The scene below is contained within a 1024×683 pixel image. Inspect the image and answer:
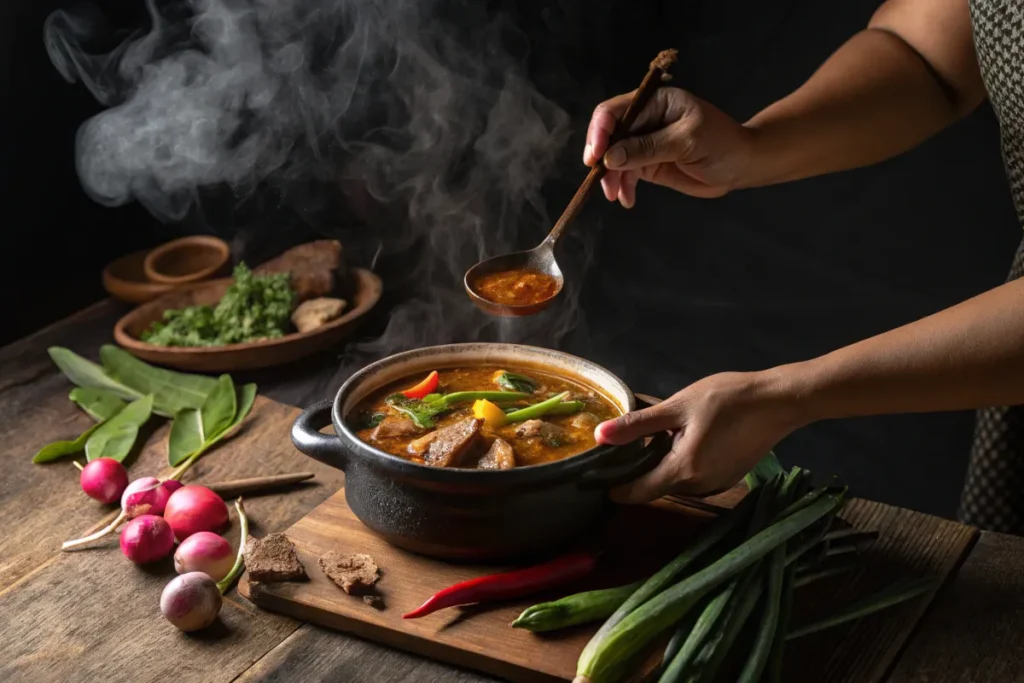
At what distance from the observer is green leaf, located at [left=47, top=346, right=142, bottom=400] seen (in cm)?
275

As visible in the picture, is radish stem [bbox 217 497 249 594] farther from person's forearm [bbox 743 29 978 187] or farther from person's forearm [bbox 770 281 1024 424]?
person's forearm [bbox 743 29 978 187]

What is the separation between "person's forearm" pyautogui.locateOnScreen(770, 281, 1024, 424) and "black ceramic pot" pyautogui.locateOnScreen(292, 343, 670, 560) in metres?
0.32

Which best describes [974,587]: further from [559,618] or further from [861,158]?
[861,158]

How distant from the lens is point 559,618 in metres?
1.67

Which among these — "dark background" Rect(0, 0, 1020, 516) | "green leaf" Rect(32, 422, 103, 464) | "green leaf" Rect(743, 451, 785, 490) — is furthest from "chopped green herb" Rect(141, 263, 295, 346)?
"green leaf" Rect(743, 451, 785, 490)

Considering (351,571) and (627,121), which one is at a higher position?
(627,121)

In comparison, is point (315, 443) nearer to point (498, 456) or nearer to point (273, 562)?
point (273, 562)

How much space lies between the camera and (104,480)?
2.19 meters

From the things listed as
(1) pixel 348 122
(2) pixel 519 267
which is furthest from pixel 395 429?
(1) pixel 348 122

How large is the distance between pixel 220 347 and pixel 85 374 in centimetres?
36

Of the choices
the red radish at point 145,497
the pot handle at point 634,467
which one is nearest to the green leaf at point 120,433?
the red radish at point 145,497

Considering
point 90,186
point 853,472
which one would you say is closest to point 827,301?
point 853,472

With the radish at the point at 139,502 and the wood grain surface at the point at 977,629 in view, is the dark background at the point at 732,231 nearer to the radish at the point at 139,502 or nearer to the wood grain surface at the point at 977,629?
the radish at the point at 139,502

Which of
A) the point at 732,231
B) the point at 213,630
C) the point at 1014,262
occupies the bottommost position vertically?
the point at 213,630
